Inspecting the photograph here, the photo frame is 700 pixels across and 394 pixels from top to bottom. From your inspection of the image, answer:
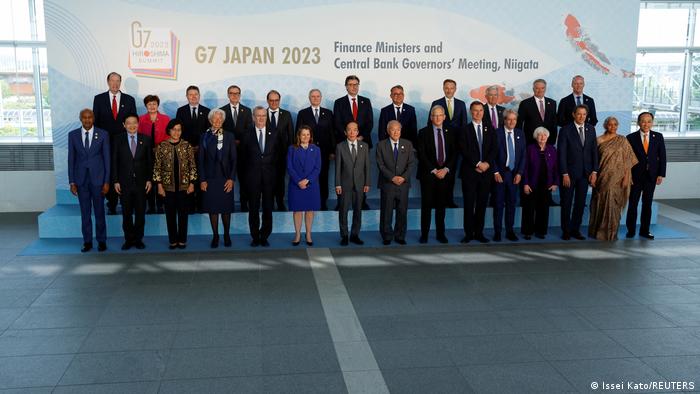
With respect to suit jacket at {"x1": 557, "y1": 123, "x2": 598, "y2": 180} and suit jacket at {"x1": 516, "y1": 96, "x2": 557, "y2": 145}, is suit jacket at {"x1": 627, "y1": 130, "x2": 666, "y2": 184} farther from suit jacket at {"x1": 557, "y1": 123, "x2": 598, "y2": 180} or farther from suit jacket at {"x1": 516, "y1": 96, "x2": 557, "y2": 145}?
suit jacket at {"x1": 516, "y1": 96, "x2": 557, "y2": 145}

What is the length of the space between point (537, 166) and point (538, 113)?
0.91m

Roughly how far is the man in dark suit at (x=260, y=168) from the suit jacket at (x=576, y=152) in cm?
318

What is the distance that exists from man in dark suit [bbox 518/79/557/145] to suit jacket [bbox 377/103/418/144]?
1.29 m

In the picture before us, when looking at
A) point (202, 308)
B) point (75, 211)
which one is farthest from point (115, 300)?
point (75, 211)

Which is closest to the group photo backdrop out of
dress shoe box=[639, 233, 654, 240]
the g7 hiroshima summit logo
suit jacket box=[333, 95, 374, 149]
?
the g7 hiroshima summit logo

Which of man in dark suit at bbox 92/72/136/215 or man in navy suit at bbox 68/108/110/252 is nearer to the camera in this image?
man in navy suit at bbox 68/108/110/252

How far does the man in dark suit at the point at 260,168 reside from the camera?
7027 millimetres

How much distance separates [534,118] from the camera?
7957 mm

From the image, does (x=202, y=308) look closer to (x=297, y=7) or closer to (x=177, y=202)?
(x=177, y=202)

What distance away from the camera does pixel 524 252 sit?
6973mm

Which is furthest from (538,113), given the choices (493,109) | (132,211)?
(132,211)

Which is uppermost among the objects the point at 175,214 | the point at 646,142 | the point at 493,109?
the point at 493,109

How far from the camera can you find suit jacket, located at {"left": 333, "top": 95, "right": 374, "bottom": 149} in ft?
25.6

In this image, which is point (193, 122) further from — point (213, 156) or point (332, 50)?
point (332, 50)
